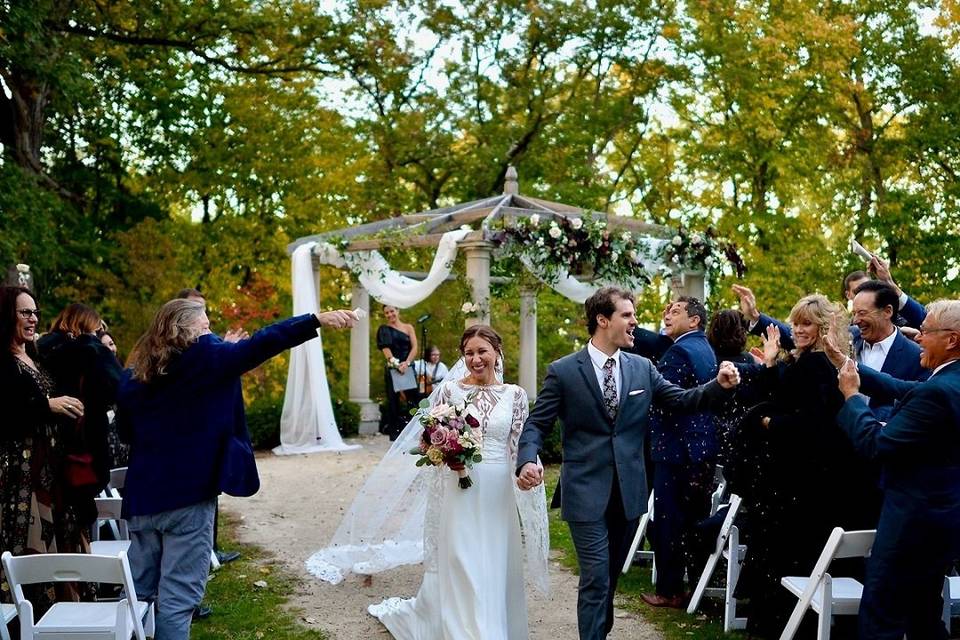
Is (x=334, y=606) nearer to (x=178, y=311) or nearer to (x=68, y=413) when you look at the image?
(x=68, y=413)

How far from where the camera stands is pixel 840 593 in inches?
174

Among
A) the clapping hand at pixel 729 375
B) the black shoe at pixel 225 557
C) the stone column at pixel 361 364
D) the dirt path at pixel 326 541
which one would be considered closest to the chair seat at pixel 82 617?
the dirt path at pixel 326 541

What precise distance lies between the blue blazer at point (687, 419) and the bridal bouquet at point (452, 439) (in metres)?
1.66

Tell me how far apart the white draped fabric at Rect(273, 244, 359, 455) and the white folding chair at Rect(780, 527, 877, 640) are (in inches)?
390

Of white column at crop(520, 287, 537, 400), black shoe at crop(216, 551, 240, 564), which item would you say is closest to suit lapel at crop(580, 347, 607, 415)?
black shoe at crop(216, 551, 240, 564)

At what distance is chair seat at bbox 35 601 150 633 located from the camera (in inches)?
158

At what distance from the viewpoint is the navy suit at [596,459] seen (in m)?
4.50

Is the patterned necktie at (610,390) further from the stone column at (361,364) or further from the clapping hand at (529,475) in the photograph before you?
the stone column at (361,364)

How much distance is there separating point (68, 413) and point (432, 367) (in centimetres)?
984

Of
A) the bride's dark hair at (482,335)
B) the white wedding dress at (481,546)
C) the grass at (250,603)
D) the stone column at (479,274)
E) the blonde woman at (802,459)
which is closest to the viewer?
the blonde woman at (802,459)

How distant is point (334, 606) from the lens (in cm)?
620

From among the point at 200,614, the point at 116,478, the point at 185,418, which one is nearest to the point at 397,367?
the point at 116,478

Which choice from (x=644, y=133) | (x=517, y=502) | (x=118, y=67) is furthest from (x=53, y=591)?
(x=644, y=133)

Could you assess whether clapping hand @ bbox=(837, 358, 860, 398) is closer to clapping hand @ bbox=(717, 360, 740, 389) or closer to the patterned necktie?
clapping hand @ bbox=(717, 360, 740, 389)
